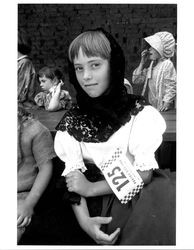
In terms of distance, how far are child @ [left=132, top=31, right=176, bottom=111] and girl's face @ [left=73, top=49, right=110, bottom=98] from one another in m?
0.23

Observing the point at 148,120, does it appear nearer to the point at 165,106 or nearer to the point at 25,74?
the point at 165,106

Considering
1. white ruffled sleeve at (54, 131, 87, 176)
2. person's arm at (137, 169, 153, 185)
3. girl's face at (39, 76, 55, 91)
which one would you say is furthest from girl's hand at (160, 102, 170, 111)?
girl's face at (39, 76, 55, 91)

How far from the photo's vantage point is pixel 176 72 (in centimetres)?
171

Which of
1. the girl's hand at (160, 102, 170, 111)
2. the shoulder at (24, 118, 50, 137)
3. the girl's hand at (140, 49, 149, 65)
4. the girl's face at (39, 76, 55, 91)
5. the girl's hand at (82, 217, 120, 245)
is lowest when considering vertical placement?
the girl's hand at (82, 217, 120, 245)

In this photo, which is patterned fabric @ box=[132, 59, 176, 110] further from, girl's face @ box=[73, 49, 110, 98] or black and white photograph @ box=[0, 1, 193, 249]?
girl's face @ box=[73, 49, 110, 98]

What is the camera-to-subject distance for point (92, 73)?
1.56m

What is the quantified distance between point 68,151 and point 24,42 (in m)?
0.58

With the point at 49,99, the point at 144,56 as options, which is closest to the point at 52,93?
the point at 49,99

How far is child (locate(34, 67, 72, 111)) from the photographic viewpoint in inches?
68.8

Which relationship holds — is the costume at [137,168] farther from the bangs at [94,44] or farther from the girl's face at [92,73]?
the bangs at [94,44]

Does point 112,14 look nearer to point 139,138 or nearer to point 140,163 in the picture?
point 139,138

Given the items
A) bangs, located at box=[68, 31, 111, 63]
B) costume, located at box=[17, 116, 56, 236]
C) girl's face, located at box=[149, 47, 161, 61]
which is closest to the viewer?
bangs, located at box=[68, 31, 111, 63]
